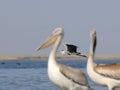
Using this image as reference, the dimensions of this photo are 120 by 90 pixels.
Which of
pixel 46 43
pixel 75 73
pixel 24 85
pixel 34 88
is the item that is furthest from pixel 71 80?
pixel 24 85

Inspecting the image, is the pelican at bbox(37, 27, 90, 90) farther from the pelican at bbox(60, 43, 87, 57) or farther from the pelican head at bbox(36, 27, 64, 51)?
the pelican at bbox(60, 43, 87, 57)

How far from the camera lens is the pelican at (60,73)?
11117 millimetres

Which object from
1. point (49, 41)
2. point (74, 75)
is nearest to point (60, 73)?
point (74, 75)

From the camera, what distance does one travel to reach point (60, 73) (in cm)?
1117

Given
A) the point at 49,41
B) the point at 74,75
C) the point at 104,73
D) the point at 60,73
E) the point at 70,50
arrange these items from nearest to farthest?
the point at 60,73, the point at 74,75, the point at 49,41, the point at 104,73, the point at 70,50

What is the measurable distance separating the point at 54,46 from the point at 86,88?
3.50ft

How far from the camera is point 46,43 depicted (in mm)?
11711

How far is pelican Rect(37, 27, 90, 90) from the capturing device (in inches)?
438

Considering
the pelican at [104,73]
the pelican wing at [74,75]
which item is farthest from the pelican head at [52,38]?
the pelican at [104,73]

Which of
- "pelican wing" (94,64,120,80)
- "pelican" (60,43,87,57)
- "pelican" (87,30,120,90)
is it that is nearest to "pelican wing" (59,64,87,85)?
"pelican" (87,30,120,90)

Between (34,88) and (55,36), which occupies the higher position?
(55,36)

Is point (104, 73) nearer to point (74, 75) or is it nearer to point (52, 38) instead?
point (74, 75)

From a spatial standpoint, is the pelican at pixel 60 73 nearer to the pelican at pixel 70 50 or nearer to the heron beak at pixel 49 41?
the heron beak at pixel 49 41

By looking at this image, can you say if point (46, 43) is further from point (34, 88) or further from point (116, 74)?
point (34, 88)
